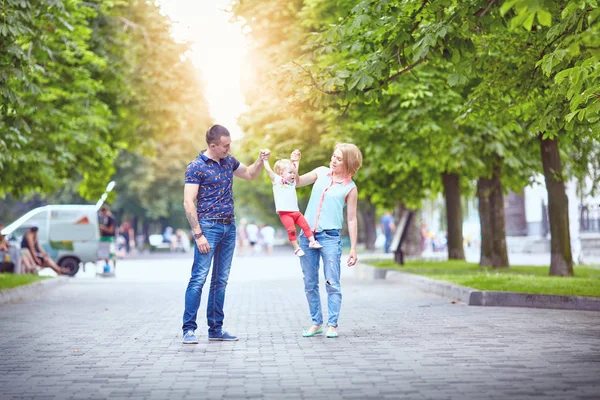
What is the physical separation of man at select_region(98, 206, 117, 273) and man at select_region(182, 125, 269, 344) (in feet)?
68.0

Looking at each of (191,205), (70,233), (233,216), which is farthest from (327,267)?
(70,233)

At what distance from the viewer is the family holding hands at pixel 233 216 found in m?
9.80

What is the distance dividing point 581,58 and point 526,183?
1580 centimetres

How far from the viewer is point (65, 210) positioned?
99.3 feet

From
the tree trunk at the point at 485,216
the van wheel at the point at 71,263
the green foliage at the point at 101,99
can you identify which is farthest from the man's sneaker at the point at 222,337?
the van wheel at the point at 71,263

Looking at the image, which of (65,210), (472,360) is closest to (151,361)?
(472,360)

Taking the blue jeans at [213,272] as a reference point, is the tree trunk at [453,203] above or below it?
above

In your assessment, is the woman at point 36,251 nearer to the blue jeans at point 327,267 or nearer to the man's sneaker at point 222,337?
the man's sneaker at point 222,337

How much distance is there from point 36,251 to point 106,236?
3000 mm

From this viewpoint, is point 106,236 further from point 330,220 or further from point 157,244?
point 157,244

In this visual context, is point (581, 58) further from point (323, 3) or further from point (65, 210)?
point (65, 210)

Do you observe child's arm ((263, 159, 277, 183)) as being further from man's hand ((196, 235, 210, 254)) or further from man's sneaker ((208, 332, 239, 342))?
man's sneaker ((208, 332, 239, 342))

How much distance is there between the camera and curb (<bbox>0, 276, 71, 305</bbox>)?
1717 cm

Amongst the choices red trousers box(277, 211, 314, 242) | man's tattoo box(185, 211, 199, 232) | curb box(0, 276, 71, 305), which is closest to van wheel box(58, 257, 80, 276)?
curb box(0, 276, 71, 305)
